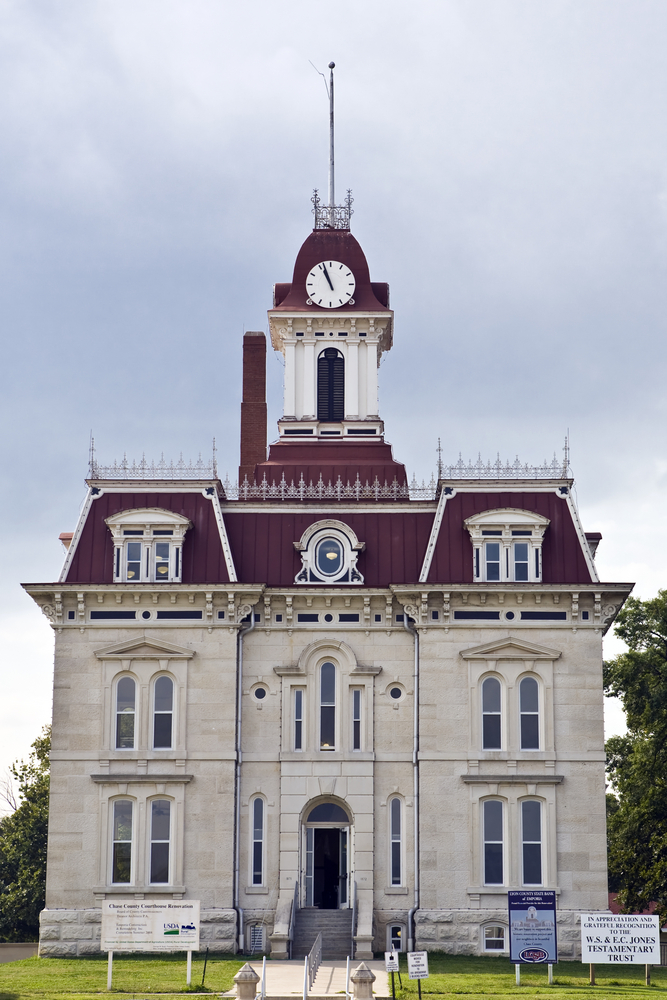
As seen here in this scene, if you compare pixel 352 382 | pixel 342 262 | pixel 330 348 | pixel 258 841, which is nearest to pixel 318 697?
pixel 258 841

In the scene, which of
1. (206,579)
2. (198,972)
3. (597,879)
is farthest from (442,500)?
(198,972)

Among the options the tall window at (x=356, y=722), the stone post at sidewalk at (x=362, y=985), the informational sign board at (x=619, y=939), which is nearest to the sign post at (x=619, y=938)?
the informational sign board at (x=619, y=939)

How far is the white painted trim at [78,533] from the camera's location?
145 feet

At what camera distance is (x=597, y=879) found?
42.0 meters

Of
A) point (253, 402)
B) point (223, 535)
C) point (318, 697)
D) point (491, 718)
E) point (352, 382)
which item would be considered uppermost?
point (253, 402)

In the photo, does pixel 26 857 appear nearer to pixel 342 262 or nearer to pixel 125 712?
pixel 125 712

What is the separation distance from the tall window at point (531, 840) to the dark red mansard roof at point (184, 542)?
11.3 metres

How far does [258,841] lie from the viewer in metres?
42.9

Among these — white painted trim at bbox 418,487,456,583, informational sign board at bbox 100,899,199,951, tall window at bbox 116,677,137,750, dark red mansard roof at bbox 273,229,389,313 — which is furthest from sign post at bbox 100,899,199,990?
dark red mansard roof at bbox 273,229,389,313

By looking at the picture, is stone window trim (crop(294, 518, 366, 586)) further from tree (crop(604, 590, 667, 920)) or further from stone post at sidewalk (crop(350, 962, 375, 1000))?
stone post at sidewalk (crop(350, 962, 375, 1000))

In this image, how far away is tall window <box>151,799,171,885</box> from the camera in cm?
4225

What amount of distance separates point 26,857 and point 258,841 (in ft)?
56.9

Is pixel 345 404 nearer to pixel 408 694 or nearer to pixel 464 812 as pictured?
pixel 408 694

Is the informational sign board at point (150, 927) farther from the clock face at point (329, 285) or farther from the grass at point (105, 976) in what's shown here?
the clock face at point (329, 285)
